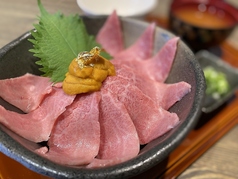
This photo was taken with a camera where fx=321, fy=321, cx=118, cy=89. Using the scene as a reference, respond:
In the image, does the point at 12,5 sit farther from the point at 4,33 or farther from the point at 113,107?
the point at 113,107

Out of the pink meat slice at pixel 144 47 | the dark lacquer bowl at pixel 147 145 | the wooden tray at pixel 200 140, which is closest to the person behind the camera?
the dark lacquer bowl at pixel 147 145

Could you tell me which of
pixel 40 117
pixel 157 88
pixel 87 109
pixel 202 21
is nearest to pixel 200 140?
pixel 157 88

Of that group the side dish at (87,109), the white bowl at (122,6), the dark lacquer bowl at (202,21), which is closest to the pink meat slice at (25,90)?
the side dish at (87,109)

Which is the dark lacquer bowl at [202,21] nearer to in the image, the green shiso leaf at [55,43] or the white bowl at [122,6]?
the white bowl at [122,6]

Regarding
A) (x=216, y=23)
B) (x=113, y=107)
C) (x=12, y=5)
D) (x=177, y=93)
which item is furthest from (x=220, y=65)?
(x=12, y=5)

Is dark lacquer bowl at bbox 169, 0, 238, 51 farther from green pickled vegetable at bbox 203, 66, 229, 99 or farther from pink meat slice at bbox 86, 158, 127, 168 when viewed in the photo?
pink meat slice at bbox 86, 158, 127, 168

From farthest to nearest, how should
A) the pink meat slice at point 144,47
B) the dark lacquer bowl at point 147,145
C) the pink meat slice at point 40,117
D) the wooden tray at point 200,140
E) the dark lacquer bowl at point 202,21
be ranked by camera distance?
the dark lacquer bowl at point 202,21 < the pink meat slice at point 144,47 < the wooden tray at point 200,140 < the pink meat slice at point 40,117 < the dark lacquer bowl at point 147,145
